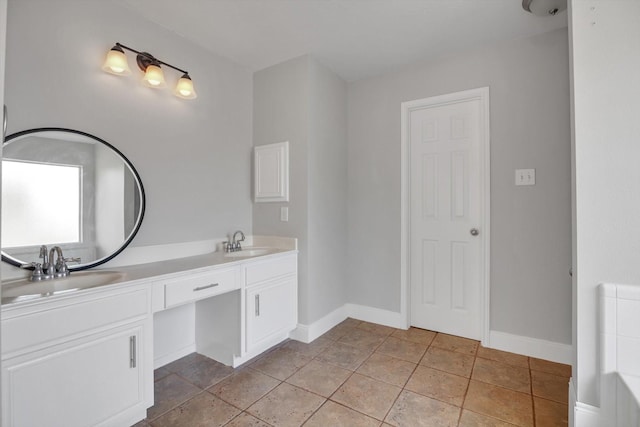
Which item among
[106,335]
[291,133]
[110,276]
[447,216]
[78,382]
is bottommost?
[78,382]

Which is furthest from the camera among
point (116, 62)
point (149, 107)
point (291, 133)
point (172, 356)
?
point (291, 133)

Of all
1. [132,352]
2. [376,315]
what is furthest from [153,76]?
[376,315]

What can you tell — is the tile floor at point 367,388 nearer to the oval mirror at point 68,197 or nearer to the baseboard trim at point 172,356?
the baseboard trim at point 172,356

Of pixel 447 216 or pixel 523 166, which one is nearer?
pixel 523 166

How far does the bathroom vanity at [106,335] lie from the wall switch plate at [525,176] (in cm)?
203

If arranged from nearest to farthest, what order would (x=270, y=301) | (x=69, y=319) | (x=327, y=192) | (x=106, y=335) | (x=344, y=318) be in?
(x=69, y=319) < (x=106, y=335) < (x=270, y=301) < (x=327, y=192) < (x=344, y=318)

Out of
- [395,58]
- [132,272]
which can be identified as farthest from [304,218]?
[395,58]

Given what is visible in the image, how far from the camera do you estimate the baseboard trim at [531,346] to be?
6.92ft

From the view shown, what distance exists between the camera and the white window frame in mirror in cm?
255

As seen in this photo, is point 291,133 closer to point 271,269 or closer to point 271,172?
point 271,172

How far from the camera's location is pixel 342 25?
210 centimetres

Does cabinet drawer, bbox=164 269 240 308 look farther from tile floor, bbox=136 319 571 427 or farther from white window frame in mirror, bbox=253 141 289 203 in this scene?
white window frame in mirror, bbox=253 141 289 203

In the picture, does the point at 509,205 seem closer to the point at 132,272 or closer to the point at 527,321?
the point at 527,321

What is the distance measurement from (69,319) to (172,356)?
105 centimetres
